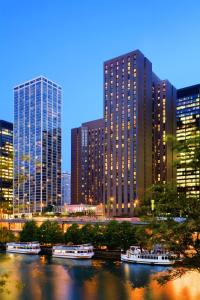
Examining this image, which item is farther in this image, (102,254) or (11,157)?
(102,254)

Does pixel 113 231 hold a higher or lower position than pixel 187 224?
lower

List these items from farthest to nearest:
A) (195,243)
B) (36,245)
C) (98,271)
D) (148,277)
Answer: (36,245)
(98,271)
(148,277)
(195,243)

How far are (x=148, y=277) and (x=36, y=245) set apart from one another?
48922mm

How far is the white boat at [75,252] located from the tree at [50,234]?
12.0 metres

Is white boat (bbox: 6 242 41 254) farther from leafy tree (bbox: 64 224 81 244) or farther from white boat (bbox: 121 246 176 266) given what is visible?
white boat (bbox: 121 246 176 266)

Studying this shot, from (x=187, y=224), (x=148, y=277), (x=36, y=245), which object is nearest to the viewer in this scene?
(x=187, y=224)

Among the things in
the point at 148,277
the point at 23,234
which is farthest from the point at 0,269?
the point at 23,234

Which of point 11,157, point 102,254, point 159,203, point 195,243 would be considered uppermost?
point 11,157

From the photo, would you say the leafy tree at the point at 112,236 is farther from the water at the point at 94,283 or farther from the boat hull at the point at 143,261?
the water at the point at 94,283

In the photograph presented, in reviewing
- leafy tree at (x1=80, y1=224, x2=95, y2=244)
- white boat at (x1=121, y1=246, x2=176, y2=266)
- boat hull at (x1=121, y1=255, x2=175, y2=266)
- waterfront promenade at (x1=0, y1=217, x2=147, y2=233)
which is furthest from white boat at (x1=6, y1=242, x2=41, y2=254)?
boat hull at (x1=121, y1=255, x2=175, y2=266)

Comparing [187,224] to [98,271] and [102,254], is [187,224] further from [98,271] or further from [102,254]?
[102,254]

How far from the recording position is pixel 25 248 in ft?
359

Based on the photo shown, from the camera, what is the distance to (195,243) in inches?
622

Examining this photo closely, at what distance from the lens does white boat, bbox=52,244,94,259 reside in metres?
94.9
